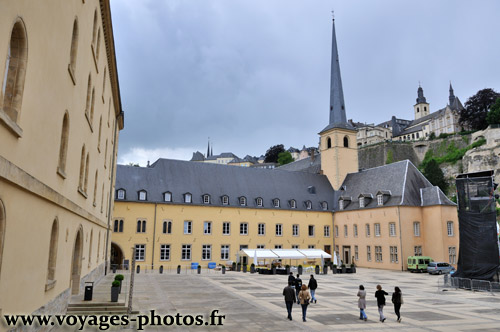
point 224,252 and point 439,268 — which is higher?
point 224,252

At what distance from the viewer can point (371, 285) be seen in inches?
1081

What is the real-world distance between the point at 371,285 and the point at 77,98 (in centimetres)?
Result: 2315

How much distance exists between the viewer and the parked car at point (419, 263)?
1543 inches

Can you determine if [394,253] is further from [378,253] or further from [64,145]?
[64,145]

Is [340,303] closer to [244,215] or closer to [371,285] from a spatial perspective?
[371,285]

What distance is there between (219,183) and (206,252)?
8.92 metres

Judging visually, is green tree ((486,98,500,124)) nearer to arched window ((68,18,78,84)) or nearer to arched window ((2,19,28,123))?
arched window ((68,18,78,84))

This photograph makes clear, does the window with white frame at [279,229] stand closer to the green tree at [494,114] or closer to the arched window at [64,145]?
the arched window at [64,145]

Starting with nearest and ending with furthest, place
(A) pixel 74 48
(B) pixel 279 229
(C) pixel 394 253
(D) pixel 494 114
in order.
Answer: (A) pixel 74 48, (C) pixel 394 253, (B) pixel 279 229, (D) pixel 494 114

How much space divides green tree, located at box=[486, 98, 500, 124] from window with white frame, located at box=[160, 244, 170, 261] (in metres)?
67.0

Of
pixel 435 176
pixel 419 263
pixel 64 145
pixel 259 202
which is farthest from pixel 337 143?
pixel 64 145

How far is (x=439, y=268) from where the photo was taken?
37.2 metres

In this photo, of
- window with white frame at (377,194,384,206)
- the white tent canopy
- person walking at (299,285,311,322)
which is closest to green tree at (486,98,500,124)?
window with white frame at (377,194,384,206)

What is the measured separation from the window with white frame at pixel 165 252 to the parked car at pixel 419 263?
2605 cm
